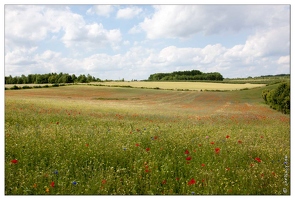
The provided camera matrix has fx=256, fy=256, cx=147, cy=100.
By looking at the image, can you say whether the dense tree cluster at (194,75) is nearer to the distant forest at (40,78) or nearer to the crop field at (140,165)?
the distant forest at (40,78)

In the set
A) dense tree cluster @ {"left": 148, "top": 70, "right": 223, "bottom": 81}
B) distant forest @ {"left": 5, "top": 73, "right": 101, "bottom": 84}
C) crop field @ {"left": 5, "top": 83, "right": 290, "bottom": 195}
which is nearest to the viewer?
crop field @ {"left": 5, "top": 83, "right": 290, "bottom": 195}

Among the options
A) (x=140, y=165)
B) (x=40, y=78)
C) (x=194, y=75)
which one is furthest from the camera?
(x=194, y=75)

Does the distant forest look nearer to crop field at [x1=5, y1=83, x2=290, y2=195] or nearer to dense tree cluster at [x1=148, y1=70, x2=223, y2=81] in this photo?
crop field at [x1=5, y1=83, x2=290, y2=195]

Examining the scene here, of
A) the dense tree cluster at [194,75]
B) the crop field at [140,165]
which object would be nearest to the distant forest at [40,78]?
the crop field at [140,165]

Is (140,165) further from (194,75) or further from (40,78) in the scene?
(194,75)

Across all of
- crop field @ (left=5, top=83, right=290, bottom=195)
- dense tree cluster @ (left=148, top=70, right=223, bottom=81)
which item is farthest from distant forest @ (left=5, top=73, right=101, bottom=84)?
dense tree cluster @ (left=148, top=70, right=223, bottom=81)

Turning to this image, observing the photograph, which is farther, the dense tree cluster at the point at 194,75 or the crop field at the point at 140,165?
the dense tree cluster at the point at 194,75

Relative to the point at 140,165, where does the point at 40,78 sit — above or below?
above

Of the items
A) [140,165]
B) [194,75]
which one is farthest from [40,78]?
[140,165]

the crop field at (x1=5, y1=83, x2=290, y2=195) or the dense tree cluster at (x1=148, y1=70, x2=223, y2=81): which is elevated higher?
the dense tree cluster at (x1=148, y1=70, x2=223, y2=81)

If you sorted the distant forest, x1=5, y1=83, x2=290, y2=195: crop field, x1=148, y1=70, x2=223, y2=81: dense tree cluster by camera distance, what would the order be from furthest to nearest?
x1=148, y1=70, x2=223, y2=81: dense tree cluster, the distant forest, x1=5, y1=83, x2=290, y2=195: crop field
